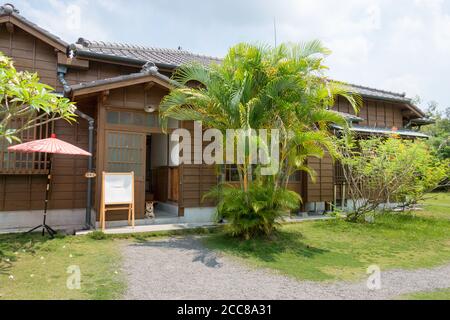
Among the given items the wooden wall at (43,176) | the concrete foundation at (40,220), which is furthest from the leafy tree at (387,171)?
the concrete foundation at (40,220)

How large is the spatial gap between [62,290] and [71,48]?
6538 mm

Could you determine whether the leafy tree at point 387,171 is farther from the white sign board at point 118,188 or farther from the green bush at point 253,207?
the white sign board at point 118,188

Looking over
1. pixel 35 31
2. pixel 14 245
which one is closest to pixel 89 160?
pixel 14 245

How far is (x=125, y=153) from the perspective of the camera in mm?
7684

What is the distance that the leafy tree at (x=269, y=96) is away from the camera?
6.05 metres

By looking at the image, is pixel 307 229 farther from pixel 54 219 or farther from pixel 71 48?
pixel 71 48

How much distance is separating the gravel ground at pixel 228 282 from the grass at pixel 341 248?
34 cm

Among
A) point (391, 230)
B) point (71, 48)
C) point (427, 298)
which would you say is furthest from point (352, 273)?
A: point (71, 48)

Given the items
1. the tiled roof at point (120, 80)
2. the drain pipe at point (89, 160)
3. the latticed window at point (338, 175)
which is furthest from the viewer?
the latticed window at point (338, 175)

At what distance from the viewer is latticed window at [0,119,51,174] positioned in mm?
7309

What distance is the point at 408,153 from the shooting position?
8.45 metres

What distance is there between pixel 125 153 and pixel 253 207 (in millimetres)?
3722

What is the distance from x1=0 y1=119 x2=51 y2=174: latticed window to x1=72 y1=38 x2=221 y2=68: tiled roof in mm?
2349

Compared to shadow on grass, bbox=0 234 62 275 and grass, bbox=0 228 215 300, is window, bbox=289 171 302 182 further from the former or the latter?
shadow on grass, bbox=0 234 62 275
